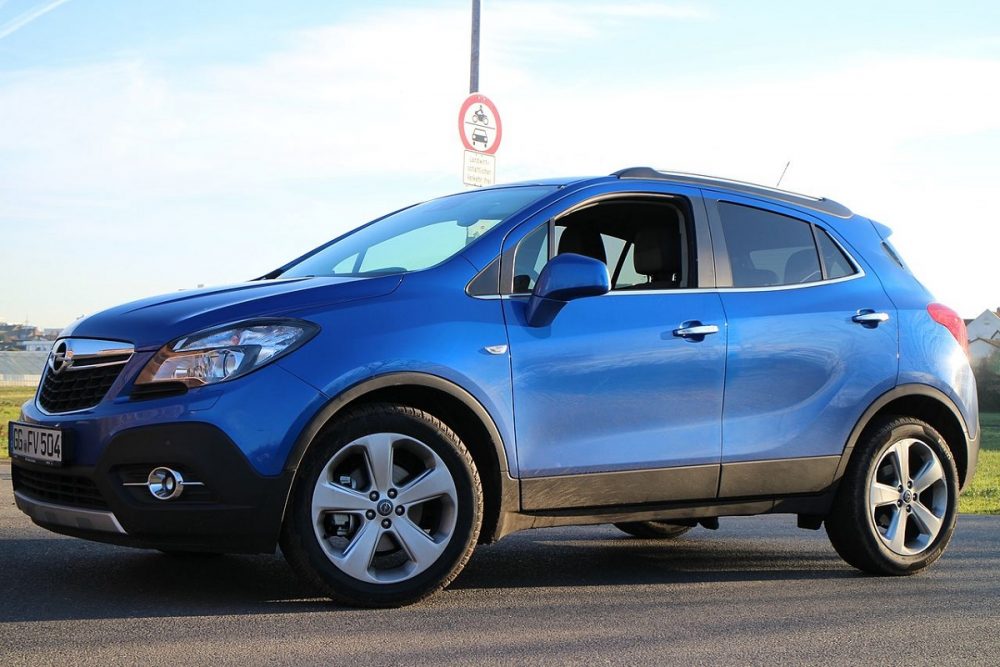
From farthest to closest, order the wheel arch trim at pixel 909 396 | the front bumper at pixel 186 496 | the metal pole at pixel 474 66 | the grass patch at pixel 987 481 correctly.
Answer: the grass patch at pixel 987 481
the metal pole at pixel 474 66
the wheel arch trim at pixel 909 396
the front bumper at pixel 186 496

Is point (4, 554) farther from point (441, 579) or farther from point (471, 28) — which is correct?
point (471, 28)

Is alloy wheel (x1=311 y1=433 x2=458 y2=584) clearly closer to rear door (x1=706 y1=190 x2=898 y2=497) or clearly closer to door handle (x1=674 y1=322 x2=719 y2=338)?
door handle (x1=674 y1=322 x2=719 y2=338)

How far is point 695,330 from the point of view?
218 inches

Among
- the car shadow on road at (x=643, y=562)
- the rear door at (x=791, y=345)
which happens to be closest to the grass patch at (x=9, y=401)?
the car shadow on road at (x=643, y=562)

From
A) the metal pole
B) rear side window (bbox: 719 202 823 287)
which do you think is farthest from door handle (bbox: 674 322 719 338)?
the metal pole

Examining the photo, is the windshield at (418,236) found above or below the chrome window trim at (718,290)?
above

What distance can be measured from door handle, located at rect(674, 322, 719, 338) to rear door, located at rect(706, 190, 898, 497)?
11cm

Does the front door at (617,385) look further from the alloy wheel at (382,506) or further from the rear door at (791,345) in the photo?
the alloy wheel at (382,506)

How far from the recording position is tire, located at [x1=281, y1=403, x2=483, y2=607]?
472cm

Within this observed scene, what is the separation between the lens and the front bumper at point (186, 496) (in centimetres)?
456

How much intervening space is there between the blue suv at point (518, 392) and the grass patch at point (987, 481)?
101 cm

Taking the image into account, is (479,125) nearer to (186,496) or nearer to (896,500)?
(896,500)

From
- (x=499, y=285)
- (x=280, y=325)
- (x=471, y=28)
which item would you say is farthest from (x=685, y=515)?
(x=471, y=28)

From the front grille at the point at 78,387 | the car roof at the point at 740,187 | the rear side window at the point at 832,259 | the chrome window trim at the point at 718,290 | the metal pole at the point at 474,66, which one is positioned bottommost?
the front grille at the point at 78,387
